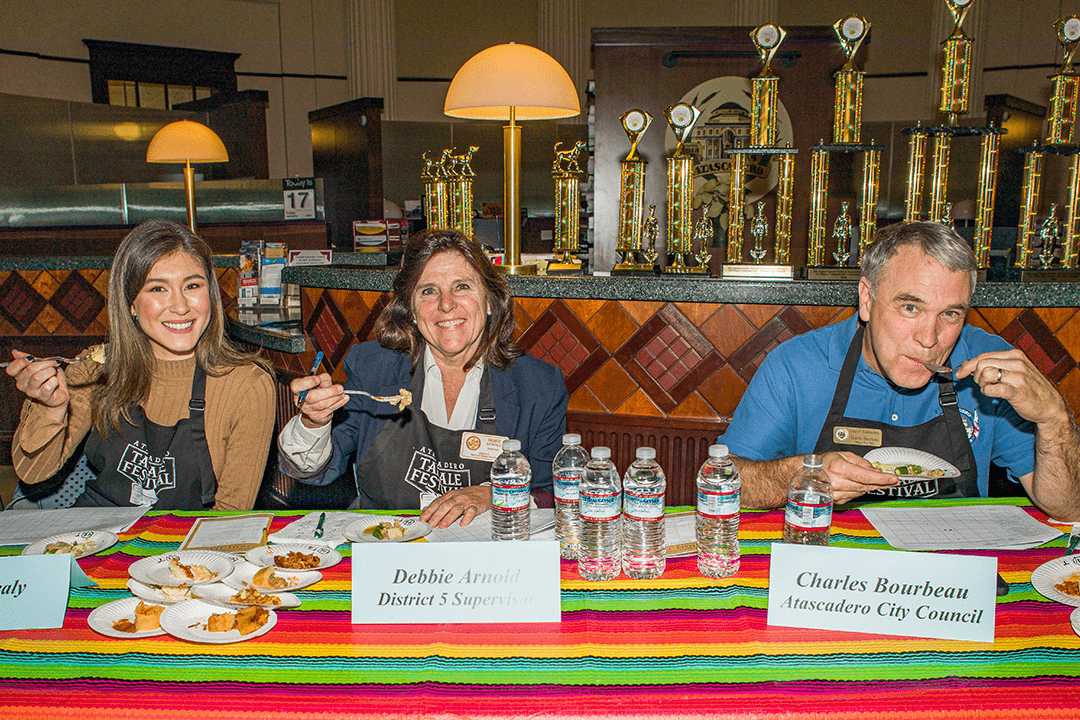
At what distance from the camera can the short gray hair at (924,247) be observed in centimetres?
171

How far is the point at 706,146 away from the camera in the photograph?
439 cm

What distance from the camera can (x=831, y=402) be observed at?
1.93 m

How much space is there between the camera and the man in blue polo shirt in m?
1.61

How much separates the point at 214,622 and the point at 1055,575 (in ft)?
4.65

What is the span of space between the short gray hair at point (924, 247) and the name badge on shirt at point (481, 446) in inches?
39.9

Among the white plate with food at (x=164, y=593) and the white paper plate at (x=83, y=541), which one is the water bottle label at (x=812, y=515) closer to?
the white plate with food at (x=164, y=593)

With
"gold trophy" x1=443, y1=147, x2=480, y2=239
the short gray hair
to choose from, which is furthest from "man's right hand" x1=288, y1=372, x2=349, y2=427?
"gold trophy" x1=443, y1=147, x2=480, y2=239

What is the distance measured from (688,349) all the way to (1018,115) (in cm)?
766

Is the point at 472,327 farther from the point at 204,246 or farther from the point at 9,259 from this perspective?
the point at 9,259

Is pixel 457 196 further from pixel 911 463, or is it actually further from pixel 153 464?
pixel 911 463

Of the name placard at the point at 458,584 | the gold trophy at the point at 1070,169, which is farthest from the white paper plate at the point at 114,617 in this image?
→ the gold trophy at the point at 1070,169

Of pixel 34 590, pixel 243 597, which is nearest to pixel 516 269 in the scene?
pixel 243 597

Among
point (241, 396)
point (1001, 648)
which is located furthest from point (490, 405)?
point (1001, 648)

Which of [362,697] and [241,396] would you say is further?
[241,396]
